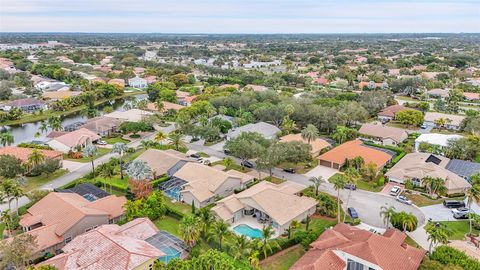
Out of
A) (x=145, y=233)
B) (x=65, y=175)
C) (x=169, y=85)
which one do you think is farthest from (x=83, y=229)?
(x=169, y=85)

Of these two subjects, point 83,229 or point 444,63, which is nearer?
point 83,229

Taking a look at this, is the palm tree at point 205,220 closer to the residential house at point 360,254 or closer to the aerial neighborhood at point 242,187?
the aerial neighborhood at point 242,187

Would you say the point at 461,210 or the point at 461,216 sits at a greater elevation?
the point at 461,210

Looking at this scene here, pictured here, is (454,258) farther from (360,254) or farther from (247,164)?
(247,164)

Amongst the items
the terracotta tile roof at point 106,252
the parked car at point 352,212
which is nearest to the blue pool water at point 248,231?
the terracotta tile roof at point 106,252

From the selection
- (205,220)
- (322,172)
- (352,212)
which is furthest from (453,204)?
(205,220)

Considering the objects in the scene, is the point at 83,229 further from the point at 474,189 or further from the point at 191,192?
the point at 474,189
